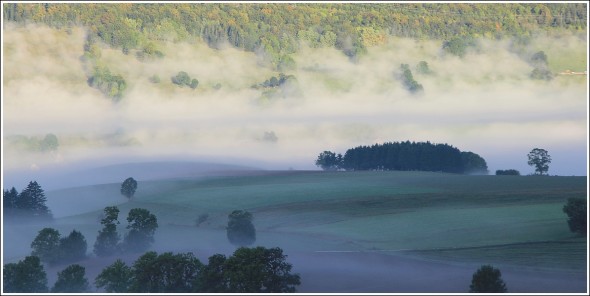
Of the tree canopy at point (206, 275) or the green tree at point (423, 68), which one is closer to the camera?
the tree canopy at point (206, 275)

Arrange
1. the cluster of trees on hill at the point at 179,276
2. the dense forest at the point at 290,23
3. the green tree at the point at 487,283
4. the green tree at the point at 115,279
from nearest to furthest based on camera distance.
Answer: the green tree at the point at 487,283 → the cluster of trees on hill at the point at 179,276 → the green tree at the point at 115,279 → the dense forest at the point at 290,23

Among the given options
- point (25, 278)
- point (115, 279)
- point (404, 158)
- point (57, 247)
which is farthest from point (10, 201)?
point (404, 158)

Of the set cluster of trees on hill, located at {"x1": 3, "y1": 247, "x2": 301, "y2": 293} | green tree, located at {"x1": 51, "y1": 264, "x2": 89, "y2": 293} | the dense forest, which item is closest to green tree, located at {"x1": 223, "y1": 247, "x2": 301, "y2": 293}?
cluster of trees on hill, located at {"x1": 3, "y1": 247, "x2": 301, "y2": 293}

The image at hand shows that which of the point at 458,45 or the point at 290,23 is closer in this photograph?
the point at 458,45

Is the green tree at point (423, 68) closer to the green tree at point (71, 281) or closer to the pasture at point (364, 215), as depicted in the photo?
the pasture at point (364, 215)

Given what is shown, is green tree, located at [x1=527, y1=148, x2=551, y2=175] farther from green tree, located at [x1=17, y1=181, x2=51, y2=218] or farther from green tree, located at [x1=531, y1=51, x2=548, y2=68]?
green tree, located at [x1=17, y1=181, x2=51, y2=218]

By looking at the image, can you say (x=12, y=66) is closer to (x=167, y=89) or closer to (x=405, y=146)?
(x=167, y=89)

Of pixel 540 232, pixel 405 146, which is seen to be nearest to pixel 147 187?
pixel 405 146

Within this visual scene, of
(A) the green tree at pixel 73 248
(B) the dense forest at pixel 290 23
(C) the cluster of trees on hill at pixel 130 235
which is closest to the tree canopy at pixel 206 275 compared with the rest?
(A) the green tree at pixel 73 248

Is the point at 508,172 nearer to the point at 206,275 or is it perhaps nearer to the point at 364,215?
the point at 364,215
